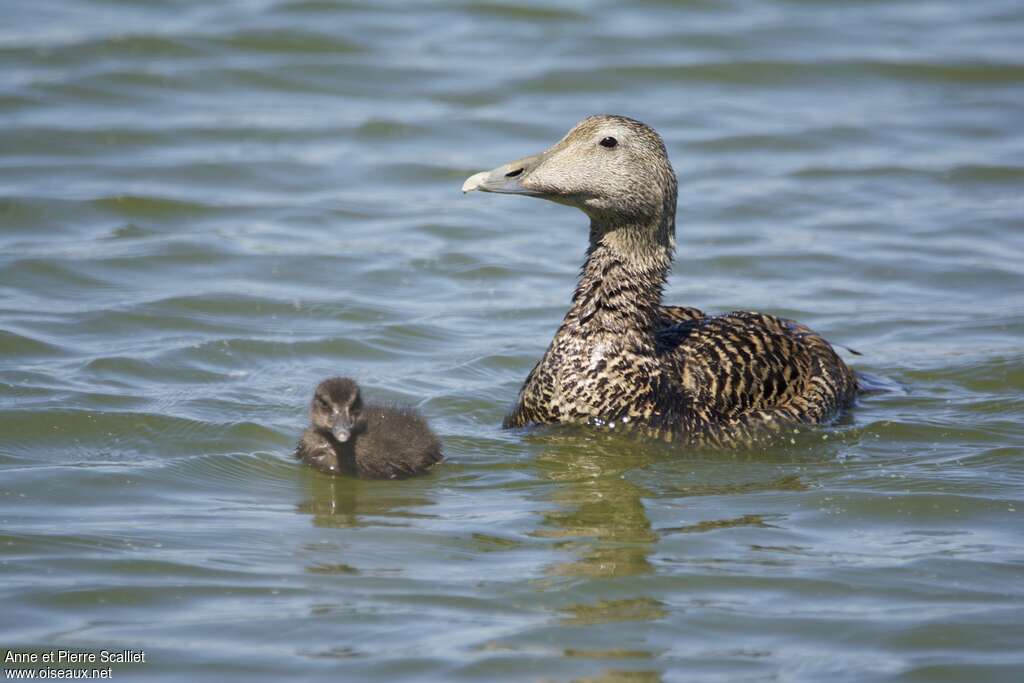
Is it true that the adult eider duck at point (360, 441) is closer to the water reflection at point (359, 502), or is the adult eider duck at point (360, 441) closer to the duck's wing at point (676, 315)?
the water reflection at point (359, 502)

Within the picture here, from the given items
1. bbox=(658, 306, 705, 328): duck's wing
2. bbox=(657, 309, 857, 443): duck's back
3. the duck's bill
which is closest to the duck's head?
the duck's bill

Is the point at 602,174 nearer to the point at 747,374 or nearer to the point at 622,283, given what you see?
the point at 622,283

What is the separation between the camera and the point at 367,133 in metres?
13.3

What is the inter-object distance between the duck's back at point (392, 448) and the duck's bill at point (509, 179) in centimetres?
113

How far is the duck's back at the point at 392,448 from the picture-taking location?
272 inches

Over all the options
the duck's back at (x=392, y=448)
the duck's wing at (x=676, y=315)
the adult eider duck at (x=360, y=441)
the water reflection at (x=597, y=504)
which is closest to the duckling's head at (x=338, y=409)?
the adult eider duck at (x=360, y=441)

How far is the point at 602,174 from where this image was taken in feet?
24.1

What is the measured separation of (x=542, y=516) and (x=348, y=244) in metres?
4.89

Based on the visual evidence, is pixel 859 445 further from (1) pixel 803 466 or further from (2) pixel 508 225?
(2) pixel 508 225

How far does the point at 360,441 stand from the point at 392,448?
151mm

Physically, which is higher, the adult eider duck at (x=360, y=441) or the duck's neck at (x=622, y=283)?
the duck's neck at (x=622, y=283)

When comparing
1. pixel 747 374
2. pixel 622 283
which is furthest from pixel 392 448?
pixel 747 374

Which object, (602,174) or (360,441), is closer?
(360,441)

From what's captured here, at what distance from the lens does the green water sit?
5.50 metres
